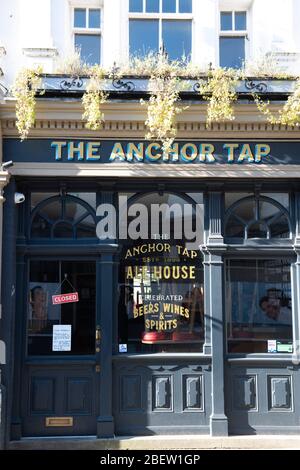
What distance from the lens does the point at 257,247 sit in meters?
7.45

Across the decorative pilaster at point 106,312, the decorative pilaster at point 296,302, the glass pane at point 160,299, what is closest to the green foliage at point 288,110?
the decorative pilaster at point 296,302

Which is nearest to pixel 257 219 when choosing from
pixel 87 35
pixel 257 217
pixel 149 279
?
pixel 257 217

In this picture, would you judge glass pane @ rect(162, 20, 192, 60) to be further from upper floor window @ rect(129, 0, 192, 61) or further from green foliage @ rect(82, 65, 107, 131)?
green foliage @ rect(82, 65, 107, 131)

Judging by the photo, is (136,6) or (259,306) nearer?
(259,306)

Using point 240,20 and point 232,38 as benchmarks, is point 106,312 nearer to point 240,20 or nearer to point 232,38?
point 232,38

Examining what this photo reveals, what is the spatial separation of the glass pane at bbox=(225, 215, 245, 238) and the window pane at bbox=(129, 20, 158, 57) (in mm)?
2716

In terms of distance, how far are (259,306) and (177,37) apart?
13.3 feet

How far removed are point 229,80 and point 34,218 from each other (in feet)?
10.6

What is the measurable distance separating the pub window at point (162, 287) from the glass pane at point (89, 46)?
2151mm

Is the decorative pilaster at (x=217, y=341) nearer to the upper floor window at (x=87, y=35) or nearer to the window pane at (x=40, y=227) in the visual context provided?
the window pane at (x=40, y=227)

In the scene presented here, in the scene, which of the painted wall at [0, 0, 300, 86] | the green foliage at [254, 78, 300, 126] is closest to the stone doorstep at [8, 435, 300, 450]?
the green foliage at [254, 78, 300, 126]

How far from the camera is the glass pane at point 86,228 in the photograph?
746 centimetres

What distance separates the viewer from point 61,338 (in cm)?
732
